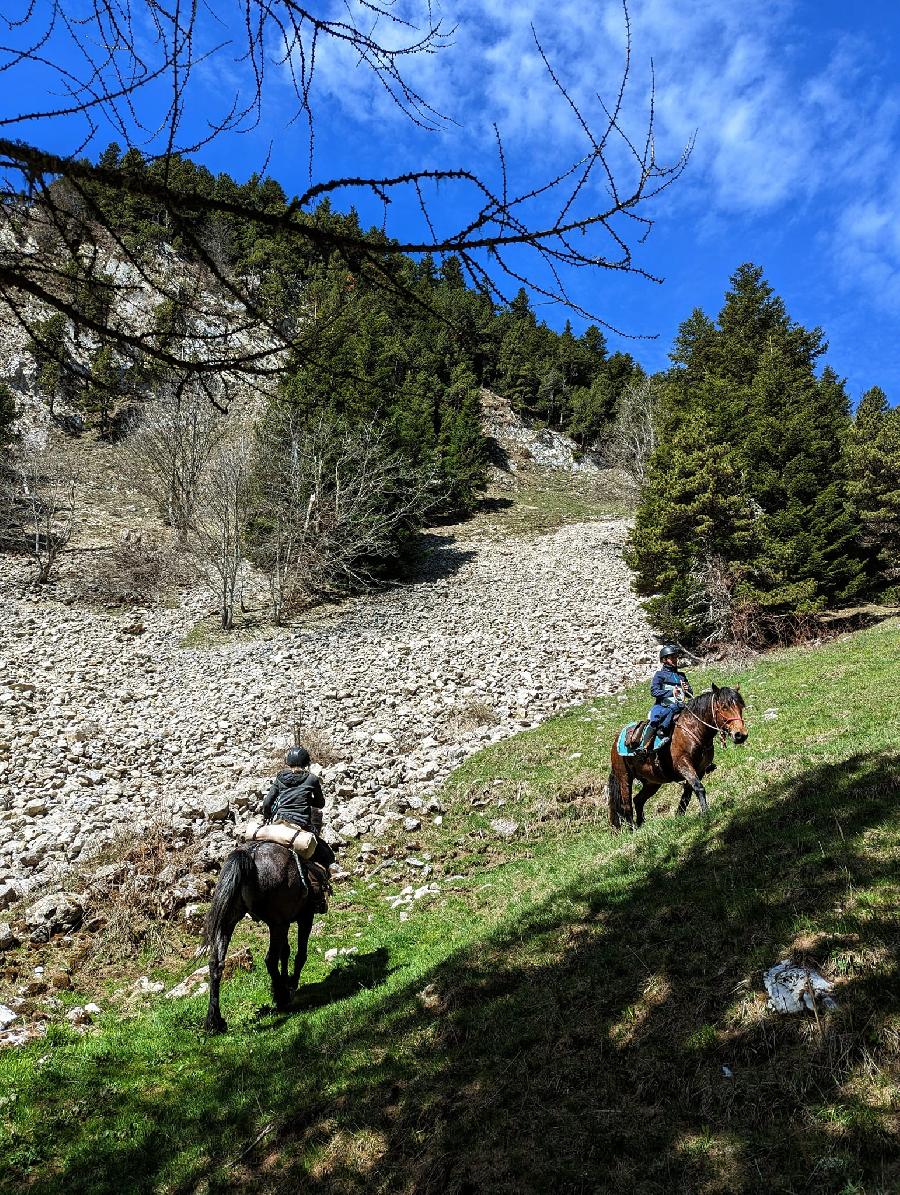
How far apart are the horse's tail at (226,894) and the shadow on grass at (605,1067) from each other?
1058 mm

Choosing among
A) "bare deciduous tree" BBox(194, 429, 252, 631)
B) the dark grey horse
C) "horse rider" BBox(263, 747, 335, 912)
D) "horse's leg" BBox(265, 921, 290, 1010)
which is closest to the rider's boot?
"horse rider" BBox(263, 747, 335, 912)

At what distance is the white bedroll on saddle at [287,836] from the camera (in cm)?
693

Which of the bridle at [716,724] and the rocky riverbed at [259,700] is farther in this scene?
the rocky riverbed at [259,700]

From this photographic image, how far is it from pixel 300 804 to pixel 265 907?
114 cm

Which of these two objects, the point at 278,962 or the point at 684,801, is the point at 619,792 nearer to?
the point at 684,801

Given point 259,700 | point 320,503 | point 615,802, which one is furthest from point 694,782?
point 320,503

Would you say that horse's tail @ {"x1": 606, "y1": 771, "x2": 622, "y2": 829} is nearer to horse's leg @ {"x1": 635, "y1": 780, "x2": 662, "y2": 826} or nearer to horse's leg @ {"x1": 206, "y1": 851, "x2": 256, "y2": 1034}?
horse's leg @ {"x1": 635, "y1": 780, "x2": 662, "y2": 826}

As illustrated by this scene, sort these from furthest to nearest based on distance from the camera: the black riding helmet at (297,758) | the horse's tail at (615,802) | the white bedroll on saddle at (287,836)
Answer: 1. the horse's tail at (615,802)
2. the black riding helmet at (297,758)
3. the white bedroll on saddle at (287,836)

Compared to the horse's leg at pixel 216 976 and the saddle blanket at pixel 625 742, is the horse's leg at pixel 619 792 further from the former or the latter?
the horse's leg at pixel 216 976

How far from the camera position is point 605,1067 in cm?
398

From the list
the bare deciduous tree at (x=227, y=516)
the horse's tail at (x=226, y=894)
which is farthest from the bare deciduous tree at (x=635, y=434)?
the horse's tail at (x=226, y=894)

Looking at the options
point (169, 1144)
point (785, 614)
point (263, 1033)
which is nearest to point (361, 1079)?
point (169, 1144)

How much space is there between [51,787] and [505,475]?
53.9 meters

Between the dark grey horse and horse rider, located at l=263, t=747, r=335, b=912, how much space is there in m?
0.29
